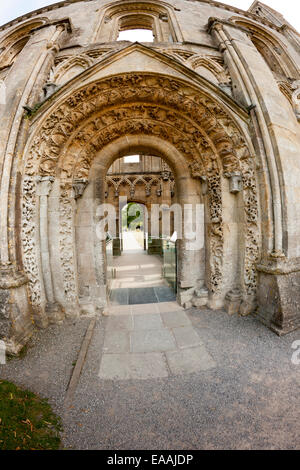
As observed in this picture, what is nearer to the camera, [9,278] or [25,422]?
[25,422]

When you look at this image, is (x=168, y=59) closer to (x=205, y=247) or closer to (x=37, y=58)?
(x=37, y=58)

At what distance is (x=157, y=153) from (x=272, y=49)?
20.0ft

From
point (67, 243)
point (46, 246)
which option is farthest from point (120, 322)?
point (46, 246)

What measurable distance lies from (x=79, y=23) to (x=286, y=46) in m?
6.83

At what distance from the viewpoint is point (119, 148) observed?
14.5ft

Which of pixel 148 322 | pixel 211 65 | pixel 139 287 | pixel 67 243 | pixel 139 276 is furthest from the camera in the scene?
pixel 139 276

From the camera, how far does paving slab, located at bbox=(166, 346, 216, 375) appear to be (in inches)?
101

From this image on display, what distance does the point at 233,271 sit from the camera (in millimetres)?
4062

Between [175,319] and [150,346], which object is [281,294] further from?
[150,346]

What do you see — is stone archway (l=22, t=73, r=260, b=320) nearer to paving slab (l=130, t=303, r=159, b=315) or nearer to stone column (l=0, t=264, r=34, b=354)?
stone column (l=0, t=264, r=34, b=354)

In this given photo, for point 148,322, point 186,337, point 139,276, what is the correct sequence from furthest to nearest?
1. point 139,276
2. point 148,322
3. point 186,337

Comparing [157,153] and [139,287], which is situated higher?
[157,153]

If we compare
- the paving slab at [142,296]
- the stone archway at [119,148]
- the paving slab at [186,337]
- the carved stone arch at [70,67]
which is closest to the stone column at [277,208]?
the stone archway at [119,148]
